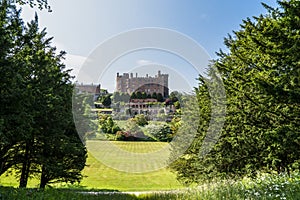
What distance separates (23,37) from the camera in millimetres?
12148

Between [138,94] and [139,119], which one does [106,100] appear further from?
[139,119]

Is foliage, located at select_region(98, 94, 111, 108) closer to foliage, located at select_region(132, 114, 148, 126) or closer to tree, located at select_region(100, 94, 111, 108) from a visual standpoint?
tree, located at select_region(100, 94, 111, 108)

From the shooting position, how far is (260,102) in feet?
33.3

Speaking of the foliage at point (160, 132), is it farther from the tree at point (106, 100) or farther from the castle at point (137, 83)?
the tree at point (106, 100)

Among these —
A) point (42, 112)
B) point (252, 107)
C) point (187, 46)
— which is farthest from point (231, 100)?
point (42, 112)

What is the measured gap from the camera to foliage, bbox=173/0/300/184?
8195mm

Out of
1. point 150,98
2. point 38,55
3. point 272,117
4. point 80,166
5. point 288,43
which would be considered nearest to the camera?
point 288,43

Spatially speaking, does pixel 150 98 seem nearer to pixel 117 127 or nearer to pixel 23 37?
pixel 117 127

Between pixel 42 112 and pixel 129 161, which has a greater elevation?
pixel 42 112

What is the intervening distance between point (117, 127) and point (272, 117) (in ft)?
19.7

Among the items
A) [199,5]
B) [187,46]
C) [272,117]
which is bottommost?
[272,117]

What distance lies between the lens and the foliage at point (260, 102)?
26.9ft

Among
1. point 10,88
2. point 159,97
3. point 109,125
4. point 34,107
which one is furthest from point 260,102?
point 34,107

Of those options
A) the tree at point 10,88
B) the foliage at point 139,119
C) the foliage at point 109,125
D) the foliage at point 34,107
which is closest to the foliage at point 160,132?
the foliage at point 139,119
